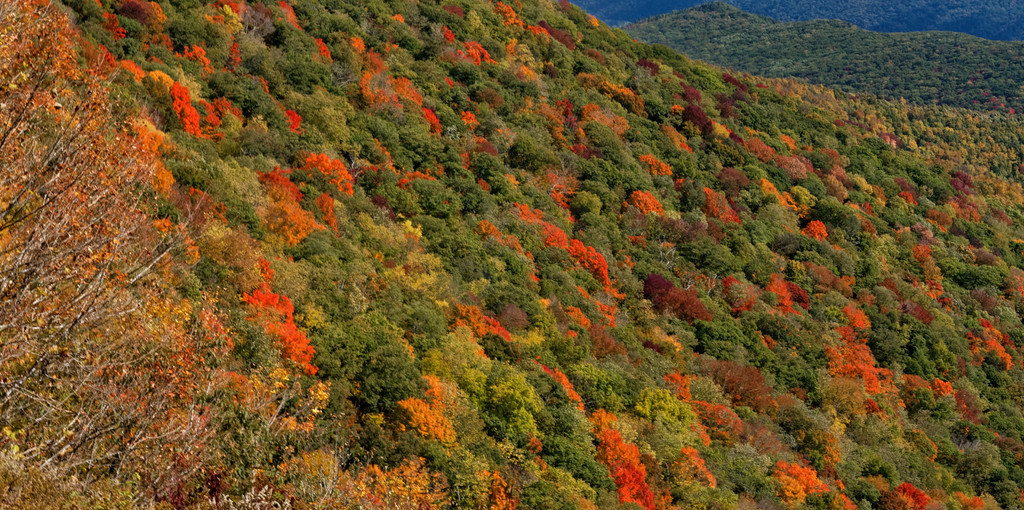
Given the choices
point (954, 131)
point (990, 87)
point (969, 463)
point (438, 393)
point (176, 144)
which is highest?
point (990, 87)

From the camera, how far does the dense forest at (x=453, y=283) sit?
577 inches

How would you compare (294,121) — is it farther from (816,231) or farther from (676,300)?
(816,231)

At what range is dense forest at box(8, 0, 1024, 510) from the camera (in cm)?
1466

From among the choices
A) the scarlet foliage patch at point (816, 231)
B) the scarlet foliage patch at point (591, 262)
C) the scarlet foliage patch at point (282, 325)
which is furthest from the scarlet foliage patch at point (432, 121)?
the scarlet foliage patch at point (816, 231)

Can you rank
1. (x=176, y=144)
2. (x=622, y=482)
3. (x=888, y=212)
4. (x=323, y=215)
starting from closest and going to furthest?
(x=622, y=482)
(x=176, y=144)
(x=323, y=215)
(x=888, y=212)

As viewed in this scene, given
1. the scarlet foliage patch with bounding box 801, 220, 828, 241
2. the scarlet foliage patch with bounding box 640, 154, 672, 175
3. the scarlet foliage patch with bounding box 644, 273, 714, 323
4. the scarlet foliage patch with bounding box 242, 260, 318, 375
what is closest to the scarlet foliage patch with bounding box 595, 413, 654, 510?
the scarlet foliage patch with bounding box 242, 260, 318, 375

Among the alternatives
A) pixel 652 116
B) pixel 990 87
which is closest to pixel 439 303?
pixel 652 116

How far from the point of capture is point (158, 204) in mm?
24719

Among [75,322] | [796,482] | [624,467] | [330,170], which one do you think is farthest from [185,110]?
[796,482]

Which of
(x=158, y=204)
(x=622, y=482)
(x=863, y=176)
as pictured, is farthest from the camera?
(x=863, y=176)

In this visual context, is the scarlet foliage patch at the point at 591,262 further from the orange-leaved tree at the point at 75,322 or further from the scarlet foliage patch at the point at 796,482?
the orange-leaved tree at the point at 75,322

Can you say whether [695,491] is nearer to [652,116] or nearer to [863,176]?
[652,116]

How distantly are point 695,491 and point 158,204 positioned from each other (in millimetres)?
23135

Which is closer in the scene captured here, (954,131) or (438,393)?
(438,393)
